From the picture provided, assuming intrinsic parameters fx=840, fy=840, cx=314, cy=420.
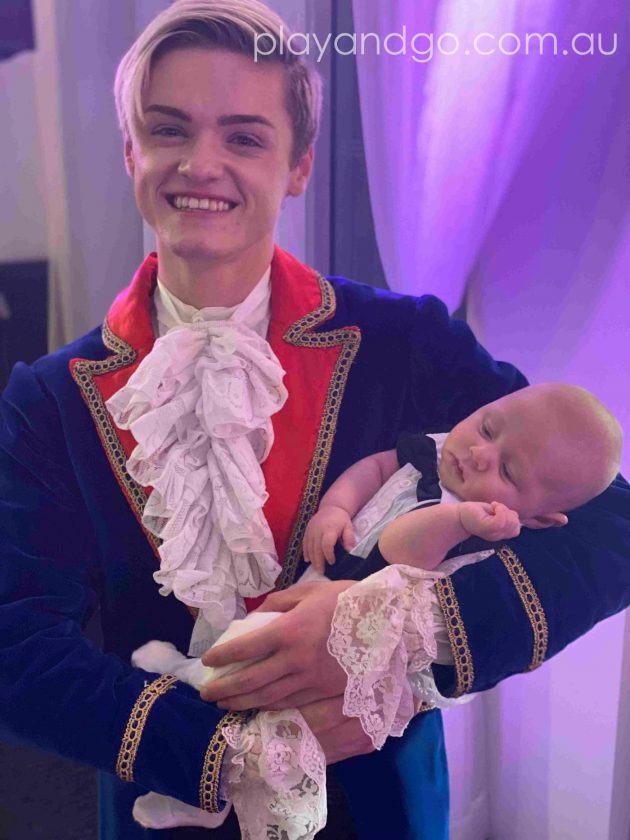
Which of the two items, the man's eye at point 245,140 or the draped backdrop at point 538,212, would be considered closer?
the man's eye at point 245,140

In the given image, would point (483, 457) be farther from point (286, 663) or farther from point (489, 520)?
point (286, 663)

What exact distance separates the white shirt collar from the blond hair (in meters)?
0.16

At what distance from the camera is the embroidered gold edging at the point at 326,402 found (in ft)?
3.19

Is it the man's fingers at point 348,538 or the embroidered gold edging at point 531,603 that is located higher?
the man's fingers at point 348,538

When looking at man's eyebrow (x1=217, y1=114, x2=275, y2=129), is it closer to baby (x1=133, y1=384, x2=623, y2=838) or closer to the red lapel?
the red lapel

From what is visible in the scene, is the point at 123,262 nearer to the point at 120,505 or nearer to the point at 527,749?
the point at 120,505

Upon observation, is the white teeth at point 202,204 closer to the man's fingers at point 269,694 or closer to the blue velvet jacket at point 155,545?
the blue velvet jacket at point 155,545

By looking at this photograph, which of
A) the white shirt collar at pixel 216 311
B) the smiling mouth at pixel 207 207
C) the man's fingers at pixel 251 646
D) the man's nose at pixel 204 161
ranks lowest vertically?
the man's fingers at pixel 251 646

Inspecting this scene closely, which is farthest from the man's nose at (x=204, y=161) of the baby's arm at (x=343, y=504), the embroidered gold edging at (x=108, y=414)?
the baby's arm at (x=343, y=504)

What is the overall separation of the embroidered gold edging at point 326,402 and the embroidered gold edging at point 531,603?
9.0 inches

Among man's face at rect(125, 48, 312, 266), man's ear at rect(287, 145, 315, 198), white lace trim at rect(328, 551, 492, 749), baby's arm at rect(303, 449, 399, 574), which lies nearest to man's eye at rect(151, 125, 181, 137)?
man's face at rect(125, 48, 312, 266)

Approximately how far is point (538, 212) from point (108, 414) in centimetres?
60

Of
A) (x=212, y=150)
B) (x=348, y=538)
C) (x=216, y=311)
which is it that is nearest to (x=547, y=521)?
(x=348, y=538)

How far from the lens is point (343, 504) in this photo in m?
0.95
